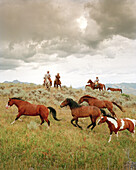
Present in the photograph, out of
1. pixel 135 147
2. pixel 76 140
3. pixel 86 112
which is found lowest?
pixel 135 147

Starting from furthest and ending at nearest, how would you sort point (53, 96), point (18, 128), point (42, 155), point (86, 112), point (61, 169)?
point (53, 96) < point (86, 112) < point (18, 128) < point (42, 155) < point (61, 169)

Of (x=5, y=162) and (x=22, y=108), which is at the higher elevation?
(x=22, y=108)

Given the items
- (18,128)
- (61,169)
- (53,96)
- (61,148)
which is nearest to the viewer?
(61,169)

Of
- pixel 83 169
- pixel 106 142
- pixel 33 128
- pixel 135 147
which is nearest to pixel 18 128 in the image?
pixel 33 128

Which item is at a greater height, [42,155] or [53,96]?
[53,96]

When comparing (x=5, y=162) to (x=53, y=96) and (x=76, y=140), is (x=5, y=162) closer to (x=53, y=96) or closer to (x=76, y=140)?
(x=76, y=140)

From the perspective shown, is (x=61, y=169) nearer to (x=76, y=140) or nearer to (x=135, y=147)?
(x=76, y=140)

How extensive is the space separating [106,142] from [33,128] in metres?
3.45

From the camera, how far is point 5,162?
13.6 feet

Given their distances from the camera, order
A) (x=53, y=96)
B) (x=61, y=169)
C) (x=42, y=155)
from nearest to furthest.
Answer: (x=61, y=169)
(x=42, y=155)
(x=53, y=96)

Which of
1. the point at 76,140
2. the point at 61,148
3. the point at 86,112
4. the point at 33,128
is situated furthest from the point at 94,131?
the point at 33,128

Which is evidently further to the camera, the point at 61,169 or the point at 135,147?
the point at 135,147

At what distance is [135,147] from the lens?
581cm

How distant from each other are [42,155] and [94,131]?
3.39 meters
